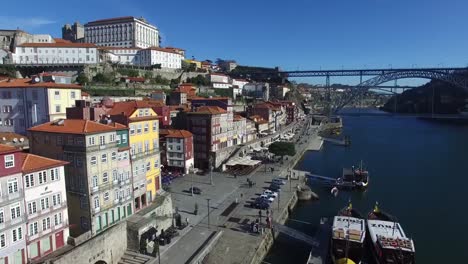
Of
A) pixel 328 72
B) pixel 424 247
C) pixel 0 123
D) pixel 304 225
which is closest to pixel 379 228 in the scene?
pixel 424 247

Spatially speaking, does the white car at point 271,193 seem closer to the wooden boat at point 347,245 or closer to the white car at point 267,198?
the white car at point 267,198

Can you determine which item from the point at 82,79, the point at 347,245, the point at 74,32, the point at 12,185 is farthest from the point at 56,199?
the point at 74,32

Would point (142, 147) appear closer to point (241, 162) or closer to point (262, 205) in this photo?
point (262, 205)

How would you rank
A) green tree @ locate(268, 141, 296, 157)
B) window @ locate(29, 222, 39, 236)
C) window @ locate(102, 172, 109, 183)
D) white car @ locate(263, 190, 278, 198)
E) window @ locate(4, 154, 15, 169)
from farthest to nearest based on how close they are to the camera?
green tree @ locate(268, 141, 296, 157) → white car @ locate(263, 190, 278, 198) → window @ locate(102, 172, 109, 183) → window @ locate(29, 222, 39, 236) → window @ locate(4, 154, 15, 169)

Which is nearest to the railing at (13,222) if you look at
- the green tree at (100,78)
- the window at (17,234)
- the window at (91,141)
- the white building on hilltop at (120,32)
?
the window at (17,234)

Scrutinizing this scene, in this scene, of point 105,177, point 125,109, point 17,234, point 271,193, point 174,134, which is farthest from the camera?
point 174,134

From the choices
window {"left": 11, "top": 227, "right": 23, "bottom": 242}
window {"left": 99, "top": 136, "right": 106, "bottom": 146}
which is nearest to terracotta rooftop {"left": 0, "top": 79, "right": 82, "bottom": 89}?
window {"left": 99, "top": 136, "right": 106, "bottom": 146}

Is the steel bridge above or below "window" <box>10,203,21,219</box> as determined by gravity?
above

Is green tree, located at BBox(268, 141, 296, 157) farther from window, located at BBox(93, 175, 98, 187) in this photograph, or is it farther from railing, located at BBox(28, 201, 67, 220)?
railing, located at BBox(28, 201, 67, 220)
